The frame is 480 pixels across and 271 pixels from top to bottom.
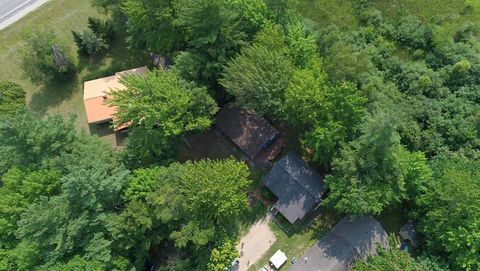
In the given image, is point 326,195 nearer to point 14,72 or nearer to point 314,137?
point 314,137

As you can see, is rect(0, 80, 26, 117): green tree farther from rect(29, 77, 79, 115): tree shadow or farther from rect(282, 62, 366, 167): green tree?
rect(282, 62, 366, 167): green tree

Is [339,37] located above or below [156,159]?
above

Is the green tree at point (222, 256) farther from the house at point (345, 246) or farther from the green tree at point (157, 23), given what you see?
the green tree at point (157, 23)

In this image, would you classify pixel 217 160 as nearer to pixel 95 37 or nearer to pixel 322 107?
pixel 322 107

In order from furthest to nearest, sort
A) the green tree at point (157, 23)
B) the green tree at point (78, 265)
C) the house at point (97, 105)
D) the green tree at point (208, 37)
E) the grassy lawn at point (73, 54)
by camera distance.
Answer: the grassy lawn at point (73, 54)
the house at point (97, 105)
the green tree at point (157, 23)
the green tree at point (208, 37)
the green tree at point (78, 265)

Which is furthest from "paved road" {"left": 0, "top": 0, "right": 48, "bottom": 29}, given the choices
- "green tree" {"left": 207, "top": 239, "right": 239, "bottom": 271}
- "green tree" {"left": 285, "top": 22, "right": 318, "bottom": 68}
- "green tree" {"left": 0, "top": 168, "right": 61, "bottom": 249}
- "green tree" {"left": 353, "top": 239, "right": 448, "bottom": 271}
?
"green tree" {"left": 353, "top": 239, "right": 448, "bottom": 271}

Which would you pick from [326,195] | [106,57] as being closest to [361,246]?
[326,195]

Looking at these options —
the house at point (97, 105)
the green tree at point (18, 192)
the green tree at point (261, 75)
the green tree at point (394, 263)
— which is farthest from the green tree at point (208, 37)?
the green tree at point (394, 263)
